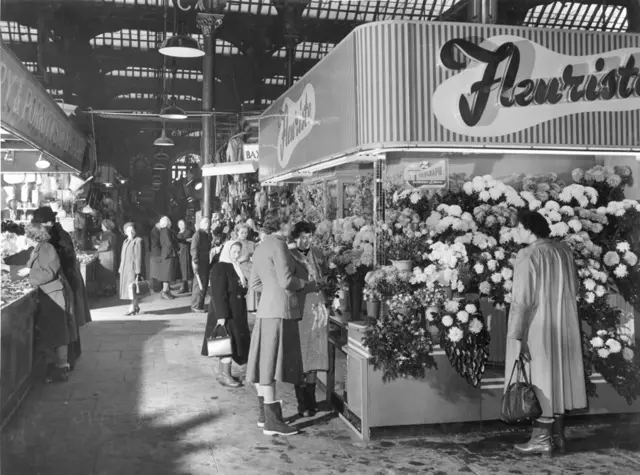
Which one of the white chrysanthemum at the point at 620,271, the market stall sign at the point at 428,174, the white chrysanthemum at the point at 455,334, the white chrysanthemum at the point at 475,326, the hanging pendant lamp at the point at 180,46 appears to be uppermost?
the hanging pendant lamp at the point at 180,46

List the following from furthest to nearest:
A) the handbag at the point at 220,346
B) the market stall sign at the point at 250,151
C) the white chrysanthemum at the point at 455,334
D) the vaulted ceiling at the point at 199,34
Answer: the vaulted ceiling at the point at 199,34, the market stall sign at the point at 250,151, the handbag at the point at 220,346, the white chrysanthemum at the point at 455,334

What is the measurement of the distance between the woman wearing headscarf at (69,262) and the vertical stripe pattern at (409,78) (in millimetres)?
3759

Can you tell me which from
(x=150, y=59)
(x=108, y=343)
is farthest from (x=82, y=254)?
(x=150, y=59)

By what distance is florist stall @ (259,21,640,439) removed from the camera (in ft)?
17.6

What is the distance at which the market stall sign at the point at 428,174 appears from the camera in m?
5.86

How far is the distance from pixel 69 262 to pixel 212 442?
11.1 ft

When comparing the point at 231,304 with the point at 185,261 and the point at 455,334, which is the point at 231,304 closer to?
the point at 455,334

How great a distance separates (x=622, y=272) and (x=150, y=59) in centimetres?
1808

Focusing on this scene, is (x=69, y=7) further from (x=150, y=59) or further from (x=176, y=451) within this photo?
(x=176, y=451)

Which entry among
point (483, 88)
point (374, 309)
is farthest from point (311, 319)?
point (483, 88)

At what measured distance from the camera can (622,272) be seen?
5656 millimetres

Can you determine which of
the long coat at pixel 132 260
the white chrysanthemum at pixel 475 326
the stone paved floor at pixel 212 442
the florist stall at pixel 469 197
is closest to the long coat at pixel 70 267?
the stone paved floor at pixel 212 442

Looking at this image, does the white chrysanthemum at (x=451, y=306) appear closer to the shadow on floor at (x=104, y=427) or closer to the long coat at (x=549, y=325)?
the long coat at (x=549, y=325)

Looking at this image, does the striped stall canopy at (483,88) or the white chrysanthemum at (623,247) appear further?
the white chrysanthemum at (623,247)
